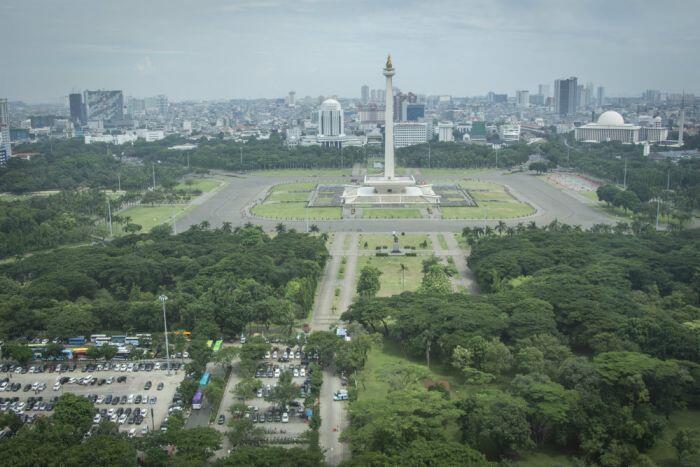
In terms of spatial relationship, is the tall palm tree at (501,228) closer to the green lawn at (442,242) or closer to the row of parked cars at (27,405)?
the green lawn at (442,242)

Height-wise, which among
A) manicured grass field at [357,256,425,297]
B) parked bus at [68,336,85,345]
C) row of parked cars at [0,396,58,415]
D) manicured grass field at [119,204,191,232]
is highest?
manicured grass field at [119,204,191,232]

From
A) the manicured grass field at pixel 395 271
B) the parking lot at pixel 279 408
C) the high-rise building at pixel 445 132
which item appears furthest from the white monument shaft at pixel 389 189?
the high-rise building at pixel 445 132

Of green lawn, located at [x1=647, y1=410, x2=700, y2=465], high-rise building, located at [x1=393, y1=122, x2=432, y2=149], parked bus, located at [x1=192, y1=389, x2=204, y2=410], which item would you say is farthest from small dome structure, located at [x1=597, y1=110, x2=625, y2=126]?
parked bus, located at [x1=192, y1=389, x2=204, y2=410]

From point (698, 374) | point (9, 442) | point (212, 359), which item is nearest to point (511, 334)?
point (698, 374)

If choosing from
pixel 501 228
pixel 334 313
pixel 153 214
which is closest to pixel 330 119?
pixel 153 214

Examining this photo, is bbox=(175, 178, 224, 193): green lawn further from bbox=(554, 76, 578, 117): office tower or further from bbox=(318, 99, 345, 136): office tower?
bbox=(554, 76, 578, 117): office tower

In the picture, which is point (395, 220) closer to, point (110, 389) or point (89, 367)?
point (89, 367)
